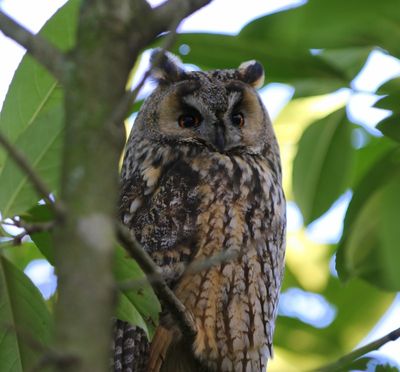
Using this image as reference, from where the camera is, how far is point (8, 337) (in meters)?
2.17

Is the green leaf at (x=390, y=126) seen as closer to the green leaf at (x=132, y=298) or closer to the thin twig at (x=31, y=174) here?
the green leaf at (x=132, y=298)

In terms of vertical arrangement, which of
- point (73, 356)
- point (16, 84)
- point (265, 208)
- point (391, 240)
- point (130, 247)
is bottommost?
point (73, 356)

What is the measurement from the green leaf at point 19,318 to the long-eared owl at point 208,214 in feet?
2.60

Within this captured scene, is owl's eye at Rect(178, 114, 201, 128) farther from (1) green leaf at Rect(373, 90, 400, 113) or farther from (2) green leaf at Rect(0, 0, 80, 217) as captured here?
(1) green leaf at Rect(373, 90, 400, 113)

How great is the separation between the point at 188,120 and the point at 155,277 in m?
2.10

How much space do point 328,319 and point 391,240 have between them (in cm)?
189

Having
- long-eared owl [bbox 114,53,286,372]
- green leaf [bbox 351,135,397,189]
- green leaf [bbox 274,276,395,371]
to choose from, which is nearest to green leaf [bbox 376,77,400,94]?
long-eared owl [bbox 114,53,286,372]

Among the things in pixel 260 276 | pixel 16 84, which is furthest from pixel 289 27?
pixel 260 276

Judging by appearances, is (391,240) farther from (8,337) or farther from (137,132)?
(137,132)

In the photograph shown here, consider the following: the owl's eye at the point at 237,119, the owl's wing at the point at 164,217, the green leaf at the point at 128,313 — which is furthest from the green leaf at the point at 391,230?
the owl's eye at the point at 237,119

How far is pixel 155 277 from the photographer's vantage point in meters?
1.75

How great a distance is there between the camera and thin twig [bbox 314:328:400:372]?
1682mm

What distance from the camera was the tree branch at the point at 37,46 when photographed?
1.44 meters

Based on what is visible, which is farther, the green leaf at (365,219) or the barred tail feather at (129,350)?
the barred tail feather at (129,350)
